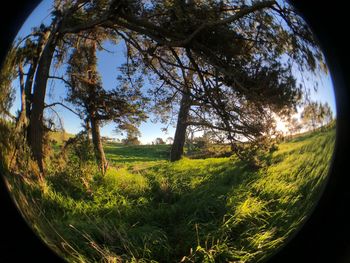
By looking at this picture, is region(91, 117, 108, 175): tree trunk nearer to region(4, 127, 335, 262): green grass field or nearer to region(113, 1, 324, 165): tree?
region(4, 127, 335, 262): green grass field

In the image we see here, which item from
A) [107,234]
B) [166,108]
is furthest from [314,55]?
[107,234]

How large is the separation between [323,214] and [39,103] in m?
2.08

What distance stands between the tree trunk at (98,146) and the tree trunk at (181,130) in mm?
426

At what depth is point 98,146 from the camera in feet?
7.38

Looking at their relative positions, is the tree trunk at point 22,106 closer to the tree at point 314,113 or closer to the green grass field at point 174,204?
the green grass field at point 174,204

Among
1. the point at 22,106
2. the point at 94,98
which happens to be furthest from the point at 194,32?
the point at 22,106

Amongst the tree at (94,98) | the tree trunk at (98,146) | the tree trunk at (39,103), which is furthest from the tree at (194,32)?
the tree trunk at (98,146)

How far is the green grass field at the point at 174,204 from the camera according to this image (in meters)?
2.27

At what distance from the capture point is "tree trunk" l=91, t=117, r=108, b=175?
221 centimetres

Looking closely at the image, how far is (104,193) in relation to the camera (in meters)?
2.24

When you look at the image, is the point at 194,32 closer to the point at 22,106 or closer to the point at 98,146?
the point at 98,146

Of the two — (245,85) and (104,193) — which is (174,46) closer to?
(245,85)

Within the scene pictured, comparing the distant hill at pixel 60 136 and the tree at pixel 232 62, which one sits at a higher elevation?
the tree at pixel 232 62

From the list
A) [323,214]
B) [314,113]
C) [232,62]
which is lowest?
[323,214]
